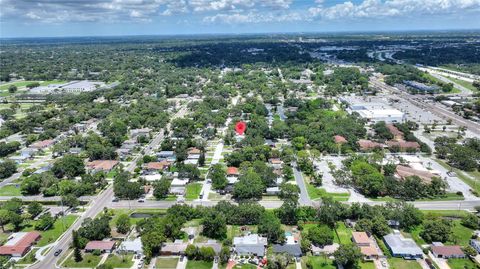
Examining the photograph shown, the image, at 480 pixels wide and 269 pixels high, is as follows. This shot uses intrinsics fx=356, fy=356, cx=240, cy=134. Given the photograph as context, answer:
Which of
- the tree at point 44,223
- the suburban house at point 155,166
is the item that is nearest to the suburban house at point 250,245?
the tree at point 44,223

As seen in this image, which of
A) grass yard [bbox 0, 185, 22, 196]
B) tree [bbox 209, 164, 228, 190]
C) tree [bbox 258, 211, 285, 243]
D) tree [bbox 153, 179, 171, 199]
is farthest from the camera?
grass yard [bbox 0, 185, 22, 196]

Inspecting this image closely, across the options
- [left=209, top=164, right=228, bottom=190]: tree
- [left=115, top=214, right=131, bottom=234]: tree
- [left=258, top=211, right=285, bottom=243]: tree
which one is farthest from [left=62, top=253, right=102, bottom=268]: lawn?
[left=209, top=164, right=228, bottom=190]: tree

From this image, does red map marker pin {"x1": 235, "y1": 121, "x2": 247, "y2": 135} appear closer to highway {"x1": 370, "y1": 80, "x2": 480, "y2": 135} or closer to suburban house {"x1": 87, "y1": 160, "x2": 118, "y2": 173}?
suburban house {"x1": 87, "y1": 160, "x2": 118, "y2": 173}

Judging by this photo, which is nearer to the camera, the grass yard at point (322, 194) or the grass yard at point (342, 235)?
the grass yard at point (342, 235)

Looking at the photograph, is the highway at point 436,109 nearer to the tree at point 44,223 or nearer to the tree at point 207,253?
the tree at point 207,253

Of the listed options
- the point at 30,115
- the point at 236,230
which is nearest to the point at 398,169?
the point at 236,230
